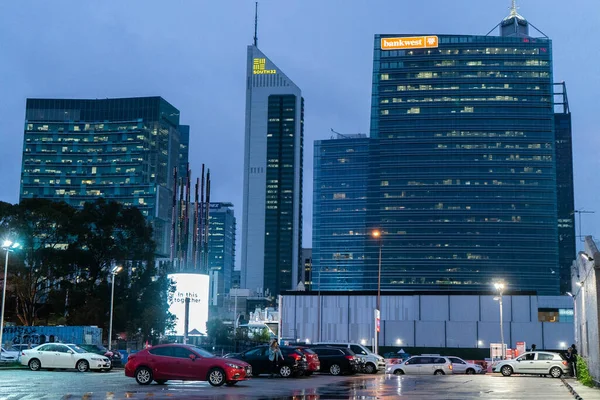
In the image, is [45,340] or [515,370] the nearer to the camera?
[515,370]

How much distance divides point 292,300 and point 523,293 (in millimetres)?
34065

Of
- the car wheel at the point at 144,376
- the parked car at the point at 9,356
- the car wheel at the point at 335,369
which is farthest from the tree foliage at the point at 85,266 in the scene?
the car wheel at the point at 144,376

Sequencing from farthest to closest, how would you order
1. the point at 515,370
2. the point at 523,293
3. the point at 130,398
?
the point at 523,293
the point at 515,370
the point at 130,398

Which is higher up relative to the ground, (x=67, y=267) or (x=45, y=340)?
(x=67, y=267)

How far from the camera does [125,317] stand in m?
82.1

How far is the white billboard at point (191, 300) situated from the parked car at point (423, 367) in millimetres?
54502

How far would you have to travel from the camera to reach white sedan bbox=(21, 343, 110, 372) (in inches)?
1622

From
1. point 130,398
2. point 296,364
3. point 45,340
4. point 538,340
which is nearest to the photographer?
point 130,398

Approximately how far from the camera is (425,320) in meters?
108

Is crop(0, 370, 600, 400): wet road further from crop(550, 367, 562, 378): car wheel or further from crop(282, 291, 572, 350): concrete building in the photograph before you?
crop(282, 291, 572, 350): concrete building

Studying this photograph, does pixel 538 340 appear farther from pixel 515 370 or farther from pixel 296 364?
pixel 296 364

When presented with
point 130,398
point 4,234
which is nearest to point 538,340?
point 4,234

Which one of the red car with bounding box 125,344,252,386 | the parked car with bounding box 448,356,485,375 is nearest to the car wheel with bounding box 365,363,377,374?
the parked car with bounding box 448,356,485,375

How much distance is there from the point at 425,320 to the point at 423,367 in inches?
2306
